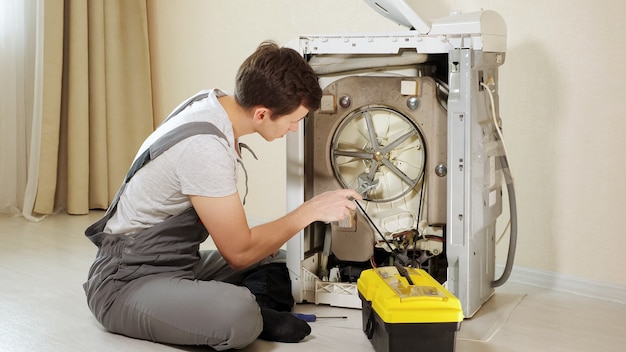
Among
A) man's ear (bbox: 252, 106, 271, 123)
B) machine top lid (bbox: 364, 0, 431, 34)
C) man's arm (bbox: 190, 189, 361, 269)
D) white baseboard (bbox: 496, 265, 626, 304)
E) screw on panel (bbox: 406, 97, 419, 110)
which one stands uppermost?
machine top lid (bbox: 364, 0, 431, 34)

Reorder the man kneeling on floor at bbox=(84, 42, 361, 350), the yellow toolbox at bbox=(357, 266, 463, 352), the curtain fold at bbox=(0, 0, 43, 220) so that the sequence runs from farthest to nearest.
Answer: the curtain fold at bbox=(0, 0, 43, 220) < the man kneeling on floor at bbox=(84, 42, 361, 350) < the yellow toolbox at bbox=(357, 266, 463, 352)

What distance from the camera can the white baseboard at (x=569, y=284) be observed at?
7.90 ft

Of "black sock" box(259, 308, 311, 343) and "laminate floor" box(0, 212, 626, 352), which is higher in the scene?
"black sock" box(259, 308, 311, 343)

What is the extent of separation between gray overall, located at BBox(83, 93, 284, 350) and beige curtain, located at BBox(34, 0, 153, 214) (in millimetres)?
1796

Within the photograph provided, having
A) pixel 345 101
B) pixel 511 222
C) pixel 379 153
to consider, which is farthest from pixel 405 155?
pixel 511 222

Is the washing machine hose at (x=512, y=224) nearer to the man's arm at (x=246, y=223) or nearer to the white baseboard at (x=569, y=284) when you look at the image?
the white baseboard at (x=569, y=284)

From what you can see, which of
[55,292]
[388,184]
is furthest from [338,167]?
[55,292]

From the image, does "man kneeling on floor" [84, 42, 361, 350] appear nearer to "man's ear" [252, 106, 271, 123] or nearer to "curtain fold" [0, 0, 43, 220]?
"man's ear" [252, 106, 271, 123]

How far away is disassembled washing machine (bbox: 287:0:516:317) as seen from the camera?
2.12m

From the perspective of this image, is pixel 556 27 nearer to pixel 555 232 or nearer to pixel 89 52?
pixel 555 232

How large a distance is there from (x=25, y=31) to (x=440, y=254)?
7.78ft

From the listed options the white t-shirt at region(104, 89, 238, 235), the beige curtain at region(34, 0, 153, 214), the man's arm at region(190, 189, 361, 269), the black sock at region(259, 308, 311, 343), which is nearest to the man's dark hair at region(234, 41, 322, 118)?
the white t-shirt at region(104, 89, 238, 235)

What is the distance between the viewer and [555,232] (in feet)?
8.33

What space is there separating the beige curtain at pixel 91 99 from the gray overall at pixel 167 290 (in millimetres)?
1796
